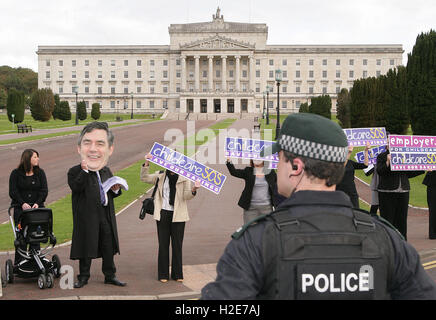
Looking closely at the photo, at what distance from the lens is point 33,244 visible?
332 inches

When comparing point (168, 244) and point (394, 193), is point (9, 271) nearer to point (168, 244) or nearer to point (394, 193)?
point (168, 244)

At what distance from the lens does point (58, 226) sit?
13.8m

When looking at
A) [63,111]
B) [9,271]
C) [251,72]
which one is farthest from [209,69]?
[9,271]

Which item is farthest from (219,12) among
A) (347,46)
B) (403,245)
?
(403,245)

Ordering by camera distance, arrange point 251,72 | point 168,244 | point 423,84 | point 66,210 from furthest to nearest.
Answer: point 251,72
point 423,84
point 66,210
point 168,244

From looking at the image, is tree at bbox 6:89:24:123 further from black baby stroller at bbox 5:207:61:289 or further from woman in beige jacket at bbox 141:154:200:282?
woman in beige jacket at bbox 141:154:200:282

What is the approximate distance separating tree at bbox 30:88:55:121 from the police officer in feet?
259

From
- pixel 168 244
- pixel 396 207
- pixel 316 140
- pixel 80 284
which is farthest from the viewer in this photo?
pixel 396 207

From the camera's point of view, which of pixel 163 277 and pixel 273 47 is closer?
pixel 163 277

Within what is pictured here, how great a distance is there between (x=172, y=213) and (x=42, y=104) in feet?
241

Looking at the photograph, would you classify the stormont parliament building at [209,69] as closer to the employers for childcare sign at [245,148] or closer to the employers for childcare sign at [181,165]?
the employers for childcare sign at [245,148]

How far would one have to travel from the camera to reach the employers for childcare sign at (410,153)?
1045 centimetres

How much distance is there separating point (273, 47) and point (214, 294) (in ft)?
442

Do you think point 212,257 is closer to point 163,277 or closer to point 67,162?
point 163,277
